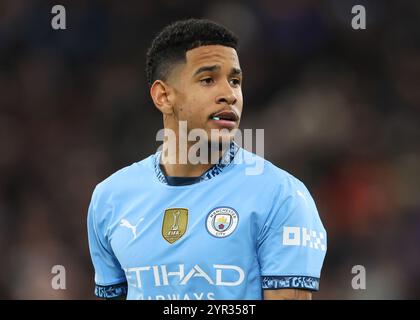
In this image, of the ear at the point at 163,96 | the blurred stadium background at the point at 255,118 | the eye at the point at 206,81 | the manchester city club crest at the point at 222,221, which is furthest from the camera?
the blurred stadium background at the point at 255,118

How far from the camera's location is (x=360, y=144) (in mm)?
8055

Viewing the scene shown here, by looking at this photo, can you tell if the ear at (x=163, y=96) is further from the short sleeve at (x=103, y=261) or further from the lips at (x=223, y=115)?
the short sleeve at (x=103, y=261)

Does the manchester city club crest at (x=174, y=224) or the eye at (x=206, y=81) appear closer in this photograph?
the manchester city club crest at (x=174, y=224)

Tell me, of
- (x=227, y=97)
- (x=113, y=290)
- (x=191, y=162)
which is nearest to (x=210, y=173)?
(x=191, y=162)

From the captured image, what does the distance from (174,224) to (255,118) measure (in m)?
4.61

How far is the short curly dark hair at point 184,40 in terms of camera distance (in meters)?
4.03

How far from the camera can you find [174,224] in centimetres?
390

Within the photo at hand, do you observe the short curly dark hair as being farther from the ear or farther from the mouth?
the mouth

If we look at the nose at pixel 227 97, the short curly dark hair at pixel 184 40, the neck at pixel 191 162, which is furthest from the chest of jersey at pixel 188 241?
the short curly dark hair at pixel 184 40

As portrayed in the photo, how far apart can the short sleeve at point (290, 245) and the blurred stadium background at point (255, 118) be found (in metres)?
3.62

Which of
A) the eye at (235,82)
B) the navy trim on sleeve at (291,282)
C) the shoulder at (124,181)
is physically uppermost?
the eye at (235,82)

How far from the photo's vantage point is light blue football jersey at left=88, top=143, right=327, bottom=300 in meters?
3.69

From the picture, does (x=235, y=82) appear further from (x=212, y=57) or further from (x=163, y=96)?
(x=163, y=96)

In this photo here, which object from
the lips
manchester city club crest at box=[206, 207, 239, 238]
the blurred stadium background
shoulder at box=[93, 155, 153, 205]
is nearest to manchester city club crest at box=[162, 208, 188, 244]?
manchester city club crest at box=[206, 207, 239, 238]
